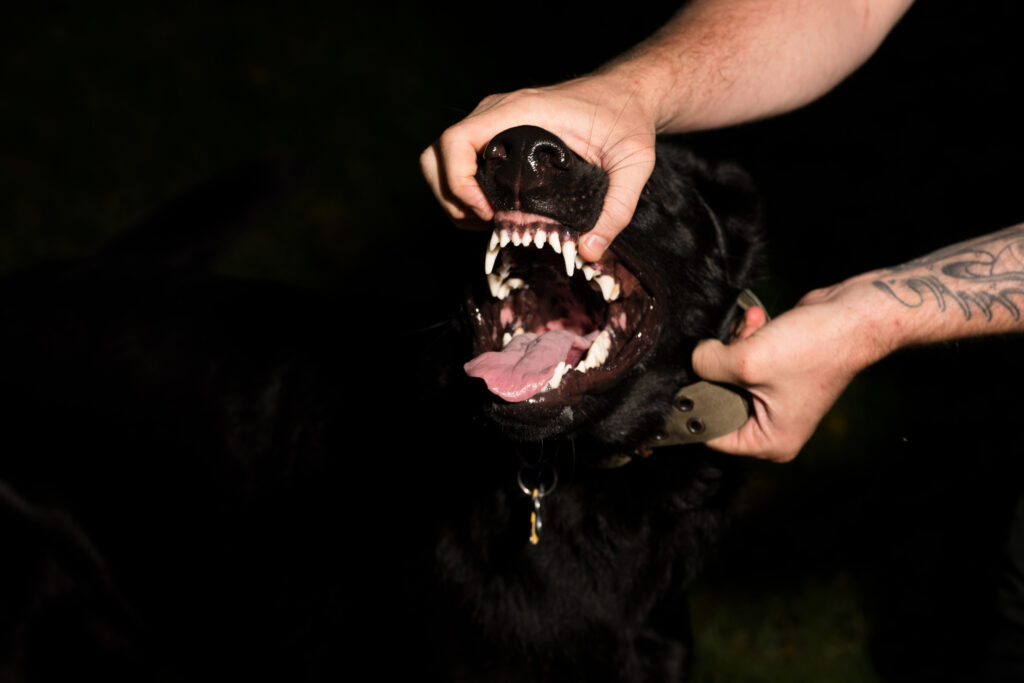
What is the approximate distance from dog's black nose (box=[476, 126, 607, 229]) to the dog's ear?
0.87m

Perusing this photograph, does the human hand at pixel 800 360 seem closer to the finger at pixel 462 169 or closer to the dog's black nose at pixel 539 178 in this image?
the dog's black nose at pixel 539 178

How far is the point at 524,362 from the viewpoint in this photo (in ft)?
6.94

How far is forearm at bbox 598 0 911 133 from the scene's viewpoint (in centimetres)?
229

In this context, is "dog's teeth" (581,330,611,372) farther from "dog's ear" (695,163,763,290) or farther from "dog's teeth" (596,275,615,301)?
"dog's ear" (695,163,763,290)

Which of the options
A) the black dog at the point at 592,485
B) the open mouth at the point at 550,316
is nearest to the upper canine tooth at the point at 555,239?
the open mouth at the point at 550,316

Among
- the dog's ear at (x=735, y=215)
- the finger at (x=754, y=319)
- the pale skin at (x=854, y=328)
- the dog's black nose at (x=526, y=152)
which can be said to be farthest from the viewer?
the dog's ear at (x=735, y=215)

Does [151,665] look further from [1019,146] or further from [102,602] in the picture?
[1019,146]

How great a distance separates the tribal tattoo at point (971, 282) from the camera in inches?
80.6

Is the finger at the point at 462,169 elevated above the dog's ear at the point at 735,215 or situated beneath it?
elevated above

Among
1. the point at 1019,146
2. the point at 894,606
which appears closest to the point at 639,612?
the point at 894,606

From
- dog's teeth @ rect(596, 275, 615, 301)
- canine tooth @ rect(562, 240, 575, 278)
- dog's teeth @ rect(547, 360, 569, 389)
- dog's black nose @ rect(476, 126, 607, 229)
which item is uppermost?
dog's black nose @ rect(476, 126, 607, 229)

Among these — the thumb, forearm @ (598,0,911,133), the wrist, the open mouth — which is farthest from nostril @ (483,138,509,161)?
the wrist

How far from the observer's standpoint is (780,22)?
251 centimetres

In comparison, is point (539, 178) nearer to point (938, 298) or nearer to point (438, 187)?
point (438, 187)
